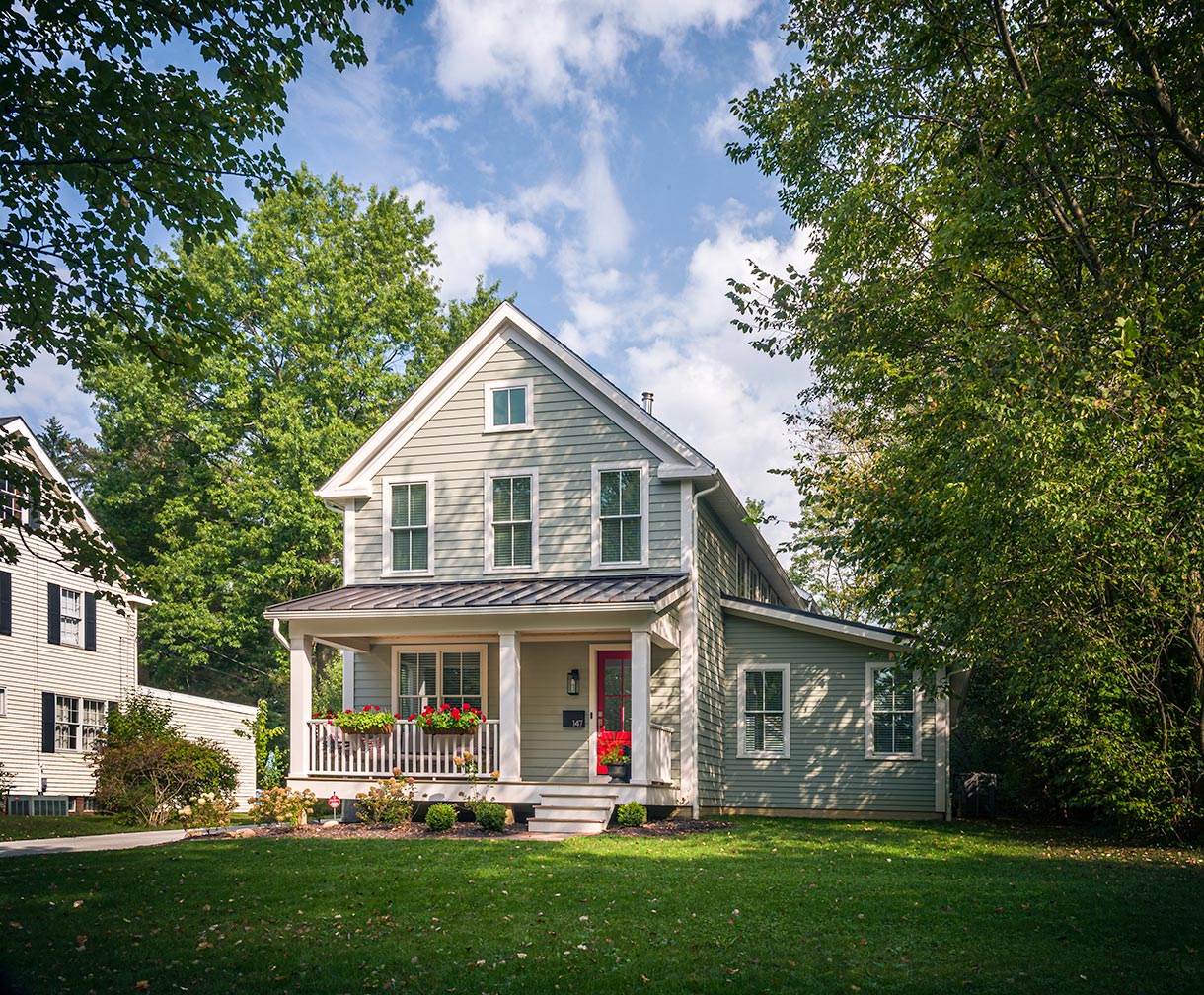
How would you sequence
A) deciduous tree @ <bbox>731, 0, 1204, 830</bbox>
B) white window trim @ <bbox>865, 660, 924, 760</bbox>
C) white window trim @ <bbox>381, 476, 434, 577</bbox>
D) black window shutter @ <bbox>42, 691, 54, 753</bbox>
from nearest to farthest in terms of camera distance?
deciduous tree @ <bbox>731, 0, 1204, 830</bbox>
white window trim @ <bbox>381, 476, 434, 577</bbox>
white window trim @ <bbox>865, 660, 924, 760</bbox>
black window shutter @ <bbox>42, 691, 54, 753</bbox>

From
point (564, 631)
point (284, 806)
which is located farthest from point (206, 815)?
point (564, 631)

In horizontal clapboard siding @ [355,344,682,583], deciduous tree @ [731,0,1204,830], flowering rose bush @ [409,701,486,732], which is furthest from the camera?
horizontal clapboard siding @ [355,344,682,583]

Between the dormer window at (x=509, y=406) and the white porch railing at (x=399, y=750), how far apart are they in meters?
5.73

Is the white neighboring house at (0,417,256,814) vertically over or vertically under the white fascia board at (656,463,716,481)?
under

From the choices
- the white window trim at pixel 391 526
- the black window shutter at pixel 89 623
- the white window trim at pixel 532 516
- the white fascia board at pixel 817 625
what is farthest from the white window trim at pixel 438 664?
the black window shutter at pixel 89 623

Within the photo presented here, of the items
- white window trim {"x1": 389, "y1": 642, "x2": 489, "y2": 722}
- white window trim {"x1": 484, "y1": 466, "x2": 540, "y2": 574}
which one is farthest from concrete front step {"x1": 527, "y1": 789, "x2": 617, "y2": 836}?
white window trim {"x1": 484, "y1": 466, "x2": 540, "y2": 574}

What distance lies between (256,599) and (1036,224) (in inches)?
1028

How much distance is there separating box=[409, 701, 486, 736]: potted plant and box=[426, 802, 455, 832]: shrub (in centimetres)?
169

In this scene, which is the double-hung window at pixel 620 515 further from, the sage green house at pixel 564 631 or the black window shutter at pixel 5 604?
the black window shutter at pixel 5 604

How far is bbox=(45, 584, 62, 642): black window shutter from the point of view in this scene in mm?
27312

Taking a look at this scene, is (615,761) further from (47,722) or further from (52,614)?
(52,614)

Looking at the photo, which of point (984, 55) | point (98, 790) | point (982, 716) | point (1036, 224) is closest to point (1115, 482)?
point (1036, 224)

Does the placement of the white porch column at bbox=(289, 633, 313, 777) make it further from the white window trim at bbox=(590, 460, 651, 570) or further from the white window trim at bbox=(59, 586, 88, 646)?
the white window trim at bbox=(59, 586, 88, 646)

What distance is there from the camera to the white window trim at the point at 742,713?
20.9 m
